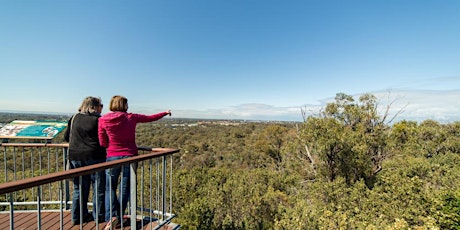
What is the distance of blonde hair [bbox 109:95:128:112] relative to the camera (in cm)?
261

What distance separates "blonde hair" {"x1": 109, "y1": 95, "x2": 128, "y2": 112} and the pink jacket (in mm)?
77

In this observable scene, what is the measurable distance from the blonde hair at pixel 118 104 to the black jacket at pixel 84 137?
208 mm

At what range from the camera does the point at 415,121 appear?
21953mm

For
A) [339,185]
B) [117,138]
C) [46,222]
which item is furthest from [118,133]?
[339,185]

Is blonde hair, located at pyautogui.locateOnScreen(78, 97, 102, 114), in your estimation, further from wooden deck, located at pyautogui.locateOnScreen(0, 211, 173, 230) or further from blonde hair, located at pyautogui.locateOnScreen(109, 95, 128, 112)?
wooden deck, located at pyautogui.locateOnScreen(0, 211, 173, 230)

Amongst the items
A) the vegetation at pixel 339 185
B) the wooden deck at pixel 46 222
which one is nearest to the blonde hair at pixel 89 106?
the wooden deck at pixel 46 222

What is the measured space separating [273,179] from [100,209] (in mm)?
13528

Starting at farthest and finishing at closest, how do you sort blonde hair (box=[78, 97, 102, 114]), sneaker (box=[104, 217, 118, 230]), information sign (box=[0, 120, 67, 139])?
information sign (box=[0, 120, 67, 139]), blonde hair (box=[78, 97, 102, 114]), sneaker (box=[104, 217, 118, 230])

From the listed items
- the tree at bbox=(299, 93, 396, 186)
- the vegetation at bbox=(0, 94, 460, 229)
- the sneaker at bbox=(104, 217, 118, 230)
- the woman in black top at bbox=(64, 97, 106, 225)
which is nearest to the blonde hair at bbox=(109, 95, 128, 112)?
the woman in black top at bbox=(64, 97, 106, 225)

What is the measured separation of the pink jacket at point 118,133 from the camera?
251 centimetres

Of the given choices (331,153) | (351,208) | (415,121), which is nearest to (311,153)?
(331,153)

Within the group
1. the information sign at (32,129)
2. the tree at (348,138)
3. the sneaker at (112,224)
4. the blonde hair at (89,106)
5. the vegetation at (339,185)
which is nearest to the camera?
the sneaker at (112,224)

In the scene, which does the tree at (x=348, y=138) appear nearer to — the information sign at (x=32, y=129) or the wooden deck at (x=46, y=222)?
the wooden deck at (x=46, y=222)

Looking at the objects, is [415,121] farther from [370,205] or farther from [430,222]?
[430,222]
